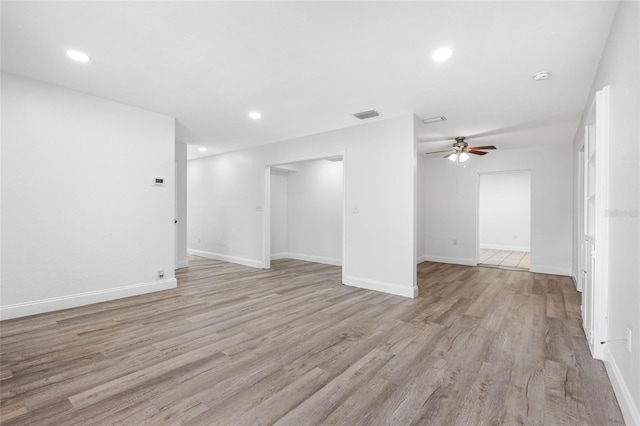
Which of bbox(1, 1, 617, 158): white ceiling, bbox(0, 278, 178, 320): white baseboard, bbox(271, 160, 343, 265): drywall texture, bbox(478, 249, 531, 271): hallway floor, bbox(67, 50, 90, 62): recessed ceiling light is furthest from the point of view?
bbox(271, 160, 343, 265): drywall texture

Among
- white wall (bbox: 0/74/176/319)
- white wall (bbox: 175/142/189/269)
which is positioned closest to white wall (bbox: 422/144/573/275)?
white wall (bbox: 175/142/189/269)

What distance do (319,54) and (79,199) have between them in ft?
11.2

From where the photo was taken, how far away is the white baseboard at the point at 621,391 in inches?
61.5

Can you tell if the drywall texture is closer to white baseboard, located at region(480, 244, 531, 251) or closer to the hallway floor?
the hallway floor

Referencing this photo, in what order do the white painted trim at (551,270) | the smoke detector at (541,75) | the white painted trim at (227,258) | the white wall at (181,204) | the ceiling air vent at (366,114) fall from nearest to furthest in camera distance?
1. the smoke detector at (541,75)
2. the ceiling air vent at (366,114)
3. the white painted trim at (551,270)
4. the white wall at (181,204)
5. the white painted trim at (227,258)

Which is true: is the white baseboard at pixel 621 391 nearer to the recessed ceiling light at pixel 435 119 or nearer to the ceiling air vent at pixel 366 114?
the recessed ceiling light at pixel 435 119

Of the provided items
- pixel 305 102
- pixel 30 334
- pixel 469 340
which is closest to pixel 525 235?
pixel 469 340

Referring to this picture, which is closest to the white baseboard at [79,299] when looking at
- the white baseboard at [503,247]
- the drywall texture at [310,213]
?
the drywall texture at [310,213]

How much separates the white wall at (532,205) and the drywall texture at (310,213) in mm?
2524

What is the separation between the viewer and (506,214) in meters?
9.76

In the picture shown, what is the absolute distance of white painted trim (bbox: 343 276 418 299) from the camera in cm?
422

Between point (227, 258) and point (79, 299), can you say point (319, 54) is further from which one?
point (227, 258)

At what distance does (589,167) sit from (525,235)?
7665 mm

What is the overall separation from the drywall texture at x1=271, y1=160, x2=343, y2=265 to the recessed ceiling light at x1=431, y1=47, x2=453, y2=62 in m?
4.33
